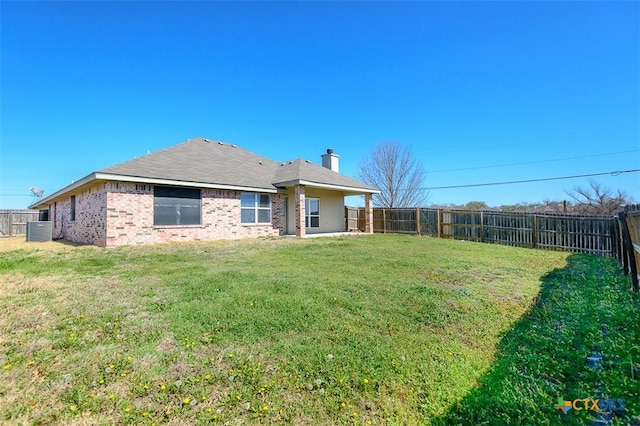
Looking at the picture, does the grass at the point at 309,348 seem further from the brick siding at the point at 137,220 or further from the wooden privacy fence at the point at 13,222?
the wooden privacy fence at the point at 13,222

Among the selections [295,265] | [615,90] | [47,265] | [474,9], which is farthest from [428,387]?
[615,90]

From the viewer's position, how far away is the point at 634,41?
10.3 metres

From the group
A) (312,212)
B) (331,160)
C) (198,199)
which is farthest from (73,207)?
(331,160)

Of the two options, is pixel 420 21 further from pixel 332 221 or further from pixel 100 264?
pixel 100 264

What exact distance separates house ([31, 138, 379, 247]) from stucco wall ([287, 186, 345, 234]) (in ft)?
0.20

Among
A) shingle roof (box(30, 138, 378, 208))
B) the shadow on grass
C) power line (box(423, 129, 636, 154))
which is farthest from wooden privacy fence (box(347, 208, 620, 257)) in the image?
power line (box(423, 129, 636, 154))

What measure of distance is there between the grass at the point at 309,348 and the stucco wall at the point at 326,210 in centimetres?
1091

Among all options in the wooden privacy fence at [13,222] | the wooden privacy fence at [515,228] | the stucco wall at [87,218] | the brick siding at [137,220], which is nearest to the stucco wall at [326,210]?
the brick siding at [137,220]

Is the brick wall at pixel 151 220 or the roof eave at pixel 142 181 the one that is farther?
the brick wall at pixel 151 220

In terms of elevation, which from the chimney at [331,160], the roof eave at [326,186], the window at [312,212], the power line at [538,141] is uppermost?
the power line at [538,141]

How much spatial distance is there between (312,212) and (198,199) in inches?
289

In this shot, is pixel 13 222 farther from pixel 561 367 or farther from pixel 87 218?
pixel 561 367

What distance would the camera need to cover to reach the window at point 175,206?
1191cm

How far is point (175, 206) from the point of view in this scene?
12.4 metres
